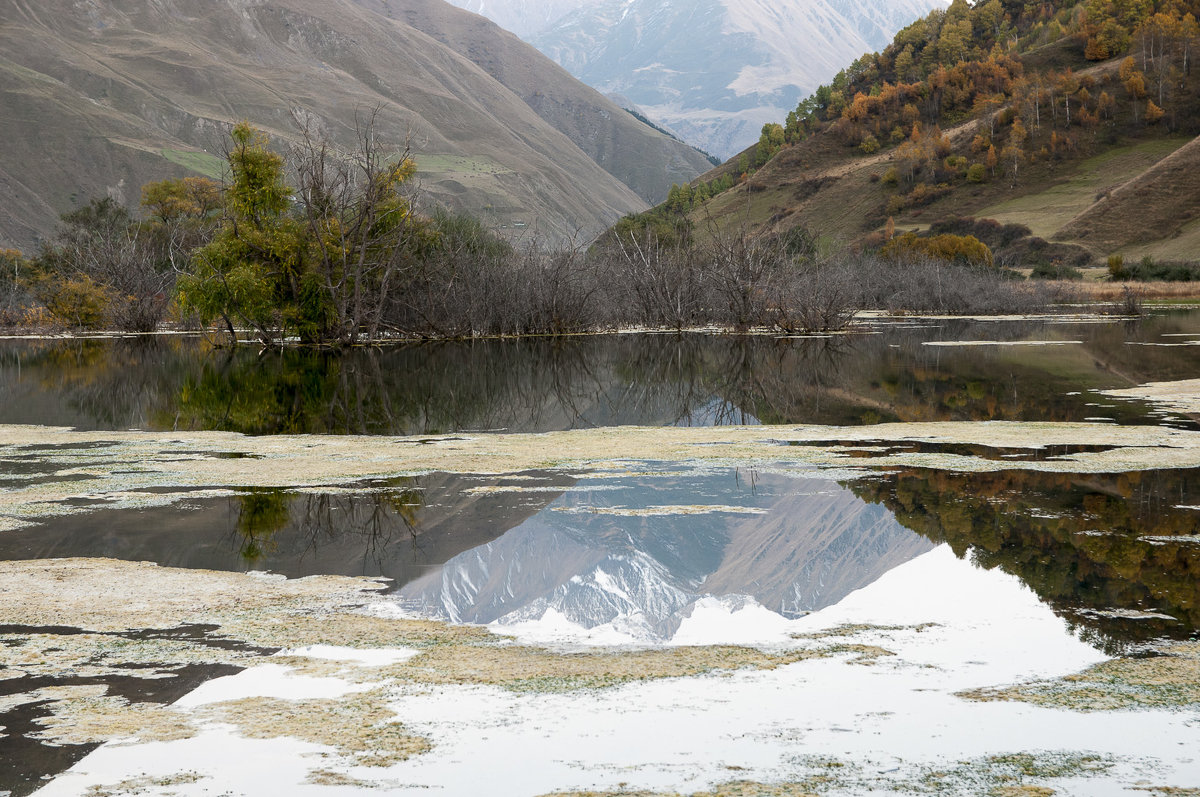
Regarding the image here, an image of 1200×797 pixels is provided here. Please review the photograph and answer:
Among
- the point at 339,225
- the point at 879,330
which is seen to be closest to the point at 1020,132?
the point at 879,330

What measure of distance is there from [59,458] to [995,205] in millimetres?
124717

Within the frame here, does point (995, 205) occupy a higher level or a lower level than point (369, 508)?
higher

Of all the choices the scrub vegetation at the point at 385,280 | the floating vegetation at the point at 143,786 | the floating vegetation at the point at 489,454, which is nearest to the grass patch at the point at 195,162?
the scrub vegetation at the point at 385,280

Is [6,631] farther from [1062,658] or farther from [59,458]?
[59,458]

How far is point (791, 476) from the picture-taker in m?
12.6

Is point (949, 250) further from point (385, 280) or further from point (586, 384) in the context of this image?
point (586, 384)

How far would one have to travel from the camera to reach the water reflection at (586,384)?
1861cm

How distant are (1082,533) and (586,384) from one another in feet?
53.3

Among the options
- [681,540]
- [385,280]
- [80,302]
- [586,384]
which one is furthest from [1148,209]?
[681,540]

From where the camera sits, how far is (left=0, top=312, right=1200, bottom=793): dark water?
312 inches

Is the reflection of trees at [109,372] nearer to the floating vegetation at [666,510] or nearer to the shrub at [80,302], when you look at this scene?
the shrub at [80,302]

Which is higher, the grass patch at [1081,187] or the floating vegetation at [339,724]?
the grass patch at [1081,187]

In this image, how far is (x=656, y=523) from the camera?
10.2 m

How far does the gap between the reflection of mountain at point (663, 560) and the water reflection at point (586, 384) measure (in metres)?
7.19
